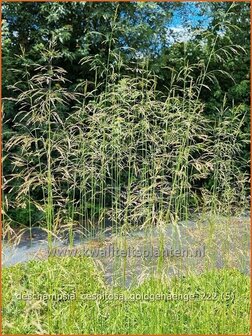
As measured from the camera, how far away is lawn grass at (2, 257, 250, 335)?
7.23ft

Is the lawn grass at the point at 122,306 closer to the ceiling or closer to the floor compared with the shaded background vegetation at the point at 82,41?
closer to the floor

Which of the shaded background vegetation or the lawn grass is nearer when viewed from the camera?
the lawn grass

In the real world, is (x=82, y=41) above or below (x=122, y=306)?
above

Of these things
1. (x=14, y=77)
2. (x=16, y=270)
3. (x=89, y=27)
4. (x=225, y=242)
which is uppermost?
(x=89, y=27)

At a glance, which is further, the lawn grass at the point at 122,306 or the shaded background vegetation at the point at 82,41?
the shaded background vegetation at the point at 82,41

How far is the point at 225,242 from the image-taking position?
295 cm

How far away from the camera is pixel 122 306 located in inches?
98.4

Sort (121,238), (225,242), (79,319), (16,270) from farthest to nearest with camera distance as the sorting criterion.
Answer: (16,270)
(225,242)
(121,238)
(79,319)

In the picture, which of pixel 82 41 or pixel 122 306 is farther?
pixel 82 41

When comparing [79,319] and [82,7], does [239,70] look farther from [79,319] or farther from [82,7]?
[79,319]

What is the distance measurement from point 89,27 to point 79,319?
409 cm

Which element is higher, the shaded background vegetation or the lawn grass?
the shaded background vegetation

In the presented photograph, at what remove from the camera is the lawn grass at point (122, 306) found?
2.20m

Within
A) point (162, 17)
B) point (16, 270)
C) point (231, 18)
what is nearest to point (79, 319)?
point (16, 270)
